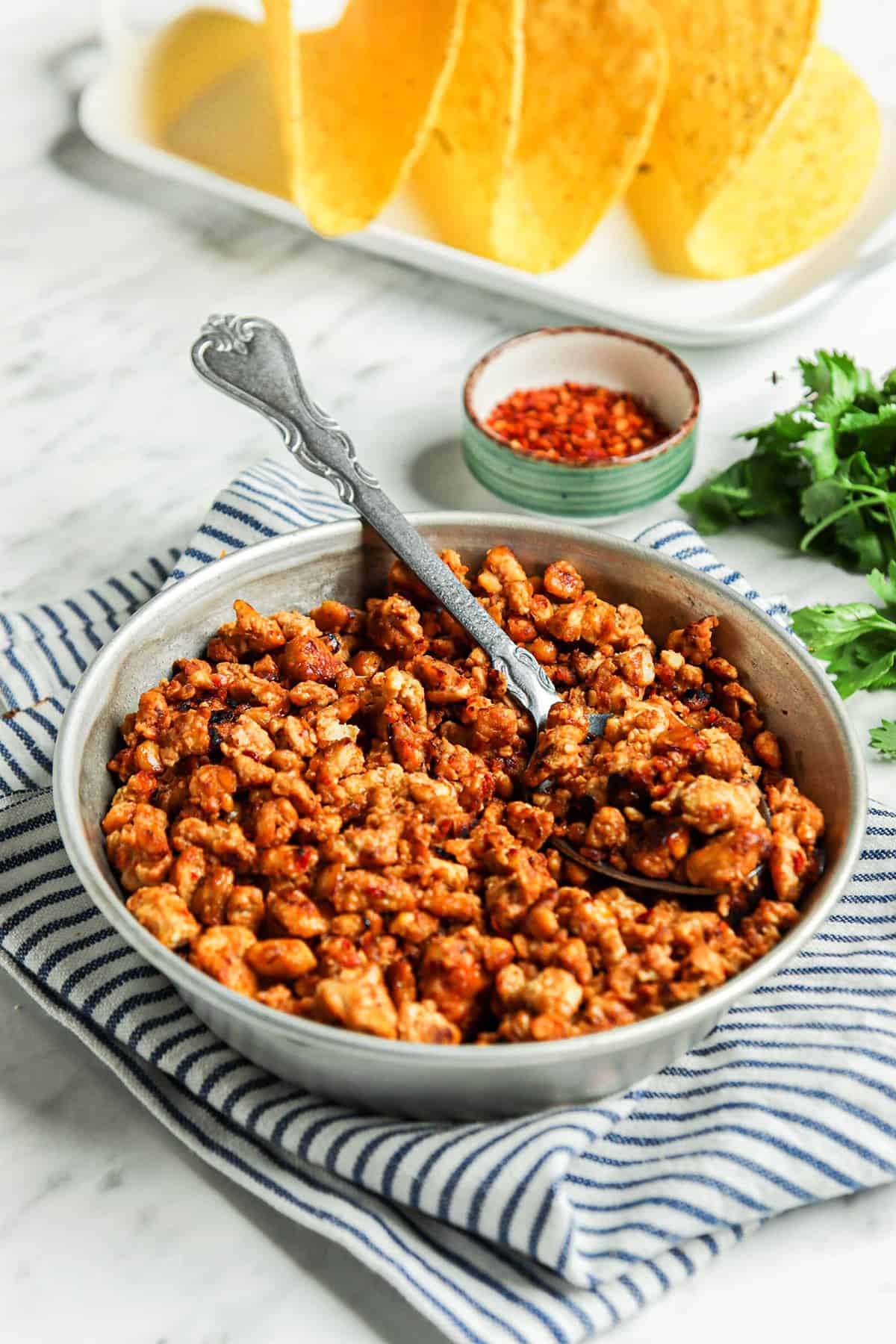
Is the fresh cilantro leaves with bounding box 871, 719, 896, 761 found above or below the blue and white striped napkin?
above

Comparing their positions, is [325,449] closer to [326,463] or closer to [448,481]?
[326,463]

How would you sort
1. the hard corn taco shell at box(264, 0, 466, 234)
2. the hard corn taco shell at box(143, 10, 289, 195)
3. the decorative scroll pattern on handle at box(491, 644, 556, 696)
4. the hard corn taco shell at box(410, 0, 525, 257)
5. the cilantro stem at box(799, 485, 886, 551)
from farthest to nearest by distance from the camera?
the hard corn taco shell at box(143, 10, 289, 195)
the hard corn taco shell at box(264, 0, 466, 234)
the hard corn taco shell at box(410, 0, 525, 257)
the cilantro stem at box(799, 485, 886, 551)
the decorative scroll pattern on handle at box(491, 644, 556, 696)

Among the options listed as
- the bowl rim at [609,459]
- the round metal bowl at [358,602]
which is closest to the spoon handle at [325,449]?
the round metal bowl at [358,602]

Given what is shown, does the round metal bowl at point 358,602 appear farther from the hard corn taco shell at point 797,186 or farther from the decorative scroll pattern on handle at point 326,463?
the hard corn taco shell at point 797,186

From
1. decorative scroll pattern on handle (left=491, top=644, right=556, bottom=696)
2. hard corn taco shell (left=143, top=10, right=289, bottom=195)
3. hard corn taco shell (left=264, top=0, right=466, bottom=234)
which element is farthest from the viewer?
hard corn taco shell (left=143, top=10, right=289, bottom=195)

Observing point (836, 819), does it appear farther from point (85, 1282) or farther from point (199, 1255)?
point (85, 1282)

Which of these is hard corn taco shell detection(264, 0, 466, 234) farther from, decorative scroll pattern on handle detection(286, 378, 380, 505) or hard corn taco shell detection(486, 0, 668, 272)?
decorative scroll pattern on handle detection(286, 378, 380, 505)

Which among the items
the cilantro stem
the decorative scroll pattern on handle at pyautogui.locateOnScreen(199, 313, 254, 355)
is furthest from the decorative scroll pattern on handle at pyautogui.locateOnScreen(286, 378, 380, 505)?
the cilantro stem

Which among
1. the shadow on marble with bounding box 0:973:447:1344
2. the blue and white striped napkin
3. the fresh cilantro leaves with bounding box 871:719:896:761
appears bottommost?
the shadow on marble with bounding box 0:973:447:1344
